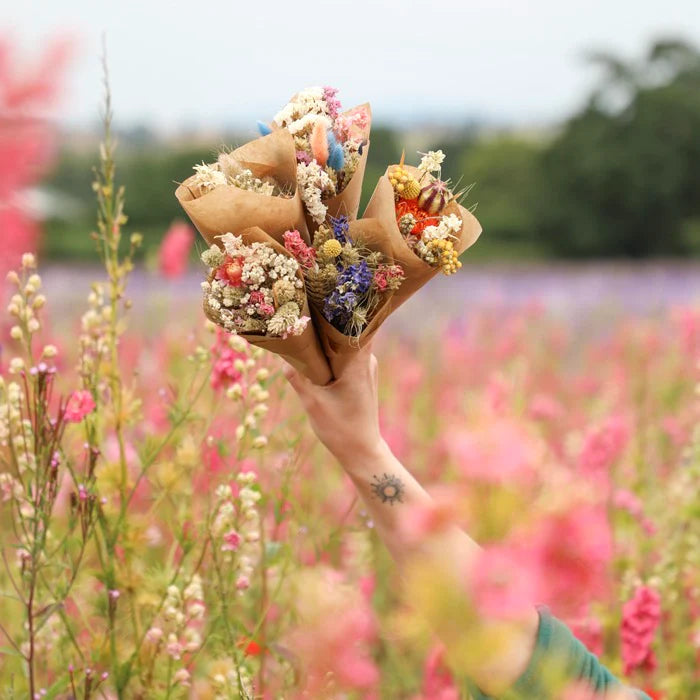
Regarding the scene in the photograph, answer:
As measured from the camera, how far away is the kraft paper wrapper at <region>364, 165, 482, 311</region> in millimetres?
899

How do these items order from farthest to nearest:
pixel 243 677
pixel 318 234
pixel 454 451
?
pixel 243 677 → pixel 318 234 → pixel 454 451

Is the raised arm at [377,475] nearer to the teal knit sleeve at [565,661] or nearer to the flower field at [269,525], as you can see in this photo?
the teal knit sleeve at [565,661]

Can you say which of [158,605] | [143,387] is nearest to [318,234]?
[158,605]

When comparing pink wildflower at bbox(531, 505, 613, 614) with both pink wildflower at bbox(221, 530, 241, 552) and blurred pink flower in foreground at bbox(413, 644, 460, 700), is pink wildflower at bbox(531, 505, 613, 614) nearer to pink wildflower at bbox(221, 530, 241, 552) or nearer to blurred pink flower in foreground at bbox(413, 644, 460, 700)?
pink wildflower at bbox(221, 530, 241, 552)

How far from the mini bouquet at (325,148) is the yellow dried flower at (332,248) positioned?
0.04 metres

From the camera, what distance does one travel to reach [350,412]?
977 mm

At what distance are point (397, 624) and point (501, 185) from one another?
17500mm

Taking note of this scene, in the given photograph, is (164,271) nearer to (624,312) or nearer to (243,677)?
(243,677)

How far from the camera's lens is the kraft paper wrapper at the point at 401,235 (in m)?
0.90

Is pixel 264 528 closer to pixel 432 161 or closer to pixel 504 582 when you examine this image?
pixel 432 161

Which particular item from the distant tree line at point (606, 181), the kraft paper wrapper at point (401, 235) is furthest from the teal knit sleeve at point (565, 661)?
the distant tree line at point (606, 181)

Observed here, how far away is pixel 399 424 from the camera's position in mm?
2766

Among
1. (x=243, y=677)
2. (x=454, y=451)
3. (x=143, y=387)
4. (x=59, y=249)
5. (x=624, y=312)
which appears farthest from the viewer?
(x=59, y=249)

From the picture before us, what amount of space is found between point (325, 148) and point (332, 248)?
106 millimetres
